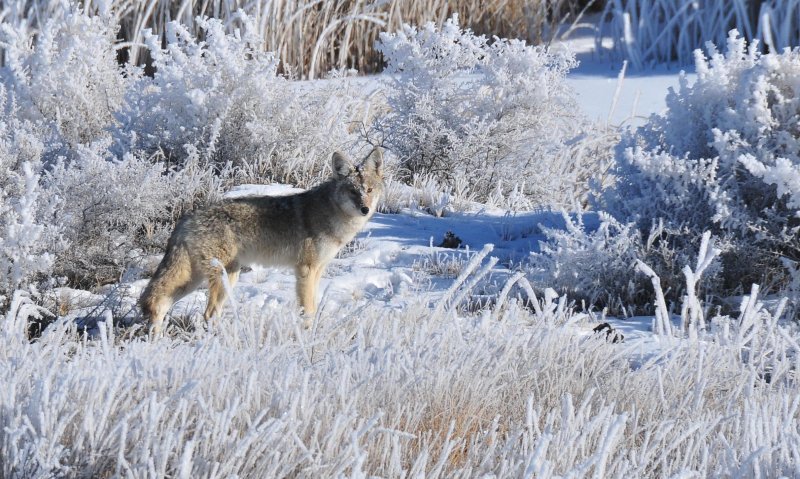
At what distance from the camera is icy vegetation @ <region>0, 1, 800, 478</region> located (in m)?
2.71

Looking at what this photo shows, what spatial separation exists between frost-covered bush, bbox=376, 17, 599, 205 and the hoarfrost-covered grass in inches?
152

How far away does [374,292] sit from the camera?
5496 millimetres

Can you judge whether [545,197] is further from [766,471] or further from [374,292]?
[766,471]

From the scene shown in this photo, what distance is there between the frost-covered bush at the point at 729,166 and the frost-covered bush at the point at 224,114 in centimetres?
227

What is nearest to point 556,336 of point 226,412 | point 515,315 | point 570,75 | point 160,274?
point 515,315

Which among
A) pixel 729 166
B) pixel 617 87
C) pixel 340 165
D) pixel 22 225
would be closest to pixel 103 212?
pixel 22 225

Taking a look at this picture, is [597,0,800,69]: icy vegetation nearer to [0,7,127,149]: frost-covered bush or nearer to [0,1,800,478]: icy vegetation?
[0,1,800,478]: icy vegetation

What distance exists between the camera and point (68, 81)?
7.20 metres

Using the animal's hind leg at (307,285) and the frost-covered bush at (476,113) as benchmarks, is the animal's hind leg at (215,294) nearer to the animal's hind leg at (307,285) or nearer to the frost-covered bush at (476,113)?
the animal's hind leg at (307,285)

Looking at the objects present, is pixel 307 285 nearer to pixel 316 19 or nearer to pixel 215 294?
pixel 215 294

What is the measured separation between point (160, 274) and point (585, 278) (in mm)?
2135

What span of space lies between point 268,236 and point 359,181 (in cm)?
59

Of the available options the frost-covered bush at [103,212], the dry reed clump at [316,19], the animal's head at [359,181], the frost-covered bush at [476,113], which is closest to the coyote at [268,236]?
the animal's head at [359,181]

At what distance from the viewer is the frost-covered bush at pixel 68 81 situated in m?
7.18
